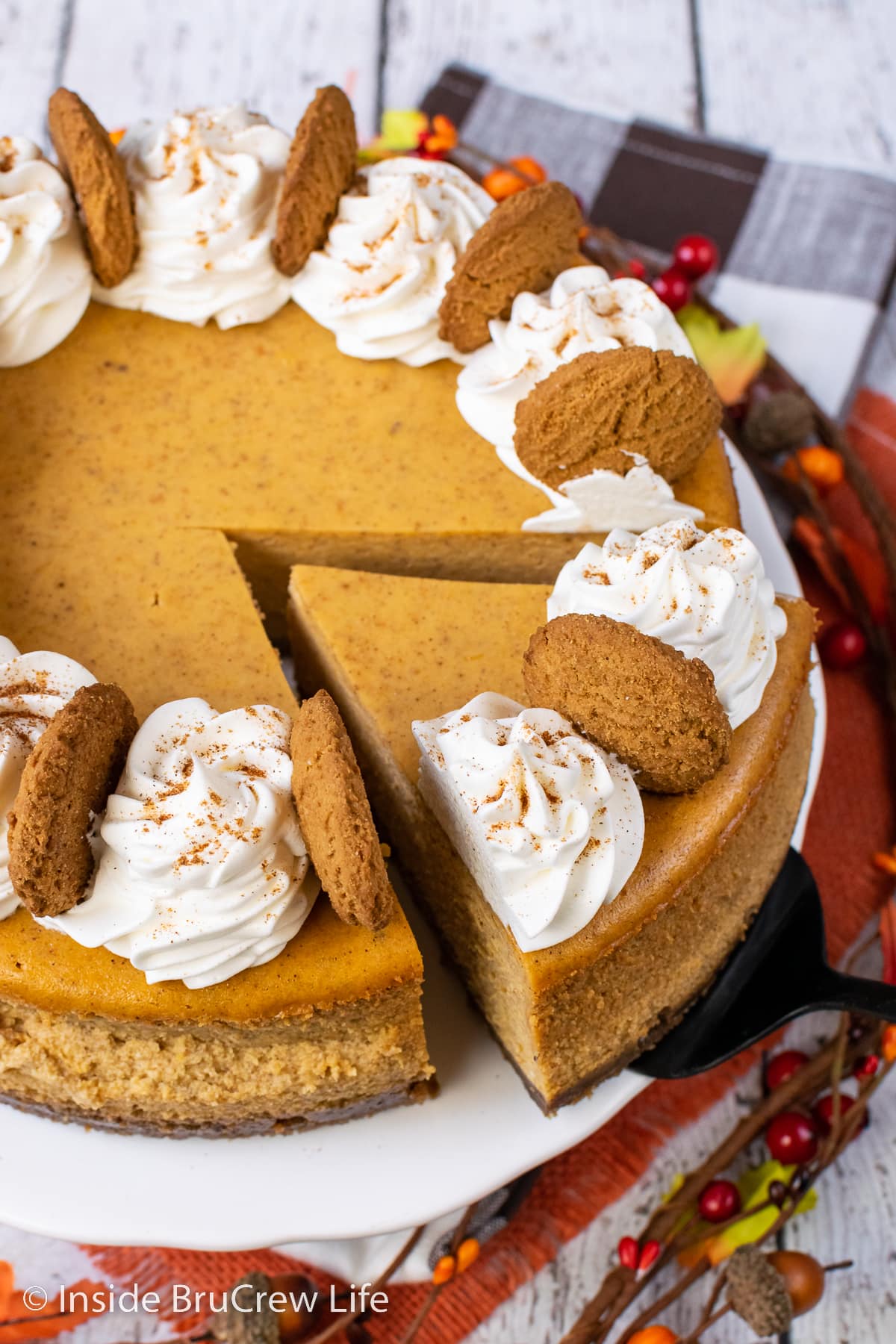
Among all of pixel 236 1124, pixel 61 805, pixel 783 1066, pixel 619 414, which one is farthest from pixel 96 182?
pixel 783 1066

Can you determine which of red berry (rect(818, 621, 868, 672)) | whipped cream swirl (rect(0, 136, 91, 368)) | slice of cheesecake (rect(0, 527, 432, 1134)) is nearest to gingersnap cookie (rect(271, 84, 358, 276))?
whipped cream swirl (rect(0, 136, 91, 368))

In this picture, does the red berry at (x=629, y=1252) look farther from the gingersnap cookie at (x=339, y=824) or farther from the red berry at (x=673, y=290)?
the red berry at (x=673, y=290)

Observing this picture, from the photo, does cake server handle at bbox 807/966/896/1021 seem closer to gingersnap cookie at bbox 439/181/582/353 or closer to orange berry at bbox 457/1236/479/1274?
orange berry at bbox 457/1236/479/1274

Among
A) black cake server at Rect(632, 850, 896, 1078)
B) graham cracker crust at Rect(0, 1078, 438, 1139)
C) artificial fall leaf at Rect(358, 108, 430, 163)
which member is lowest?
graham cracker crust at Rect(0, 1078, 438, 1139)

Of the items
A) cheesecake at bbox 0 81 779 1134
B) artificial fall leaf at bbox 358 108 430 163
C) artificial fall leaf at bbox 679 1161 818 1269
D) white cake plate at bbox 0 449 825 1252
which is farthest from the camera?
artificial fall leaf at bbox 358 108 430 163

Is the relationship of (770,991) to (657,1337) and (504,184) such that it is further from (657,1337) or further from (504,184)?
(504,184)

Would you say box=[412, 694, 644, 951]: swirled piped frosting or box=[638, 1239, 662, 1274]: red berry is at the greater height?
box=[412, 694, 644, 951]: swirled piped frosting

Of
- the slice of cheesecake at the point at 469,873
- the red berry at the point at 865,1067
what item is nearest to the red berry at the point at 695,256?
the slice of cheesecake at the point at 469,873
